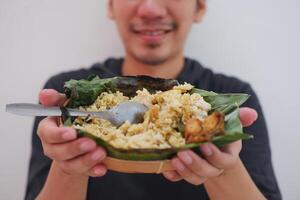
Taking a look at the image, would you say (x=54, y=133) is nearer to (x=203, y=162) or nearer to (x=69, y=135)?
(x=69, y=135)

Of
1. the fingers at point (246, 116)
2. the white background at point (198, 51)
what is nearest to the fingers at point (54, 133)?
the fingers at point (246, 116)

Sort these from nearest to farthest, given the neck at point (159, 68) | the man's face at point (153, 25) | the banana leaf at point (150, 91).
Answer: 1. the banana leaf at point (150, 91)
2. the man's face at point (153, 25)
3. the neck at point (159, 68)

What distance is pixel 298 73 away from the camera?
1.65 meters

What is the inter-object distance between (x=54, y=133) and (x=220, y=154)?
281 millimetres

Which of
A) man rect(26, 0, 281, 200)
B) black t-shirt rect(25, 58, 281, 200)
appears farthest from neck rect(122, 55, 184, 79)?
black t-shirt rect(25, 58, 281, 200)

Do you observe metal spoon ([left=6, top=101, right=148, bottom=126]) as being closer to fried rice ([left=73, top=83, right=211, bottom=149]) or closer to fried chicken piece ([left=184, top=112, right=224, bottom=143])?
fried rice ([left=73, top=83, right=211, bottom=149])

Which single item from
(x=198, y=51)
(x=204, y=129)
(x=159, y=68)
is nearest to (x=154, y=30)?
(x=159, y=68)

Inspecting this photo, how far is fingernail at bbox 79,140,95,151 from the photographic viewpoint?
0.60m

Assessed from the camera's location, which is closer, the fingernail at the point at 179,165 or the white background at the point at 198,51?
the fingernail at the point at 179,165

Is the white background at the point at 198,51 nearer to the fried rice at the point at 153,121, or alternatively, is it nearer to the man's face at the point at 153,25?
the man's face at the point at 153,25

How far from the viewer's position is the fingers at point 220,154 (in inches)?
24.1

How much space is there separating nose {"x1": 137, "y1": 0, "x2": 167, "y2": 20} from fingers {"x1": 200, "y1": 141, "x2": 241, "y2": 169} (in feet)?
2.38

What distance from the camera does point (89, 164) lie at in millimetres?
634

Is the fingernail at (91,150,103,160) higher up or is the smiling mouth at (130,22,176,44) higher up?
the smiling mouth at (130,22,176,44)
